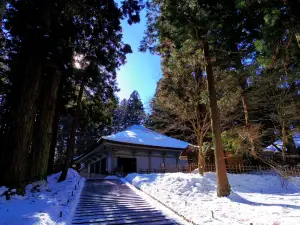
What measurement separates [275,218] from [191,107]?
886 cm

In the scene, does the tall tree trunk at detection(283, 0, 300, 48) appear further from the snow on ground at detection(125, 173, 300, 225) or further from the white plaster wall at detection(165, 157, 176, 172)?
the white plaster wall at detection(165, 157, 176, 172)

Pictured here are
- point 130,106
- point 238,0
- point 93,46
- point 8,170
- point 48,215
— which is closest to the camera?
point 238,0

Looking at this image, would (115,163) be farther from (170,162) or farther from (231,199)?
(231,199)

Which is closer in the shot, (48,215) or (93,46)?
(48,215)

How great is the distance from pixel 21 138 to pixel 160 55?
7749 millimetres

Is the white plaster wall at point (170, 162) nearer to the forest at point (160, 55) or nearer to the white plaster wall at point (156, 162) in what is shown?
the white plaster wall at point (156, 162)

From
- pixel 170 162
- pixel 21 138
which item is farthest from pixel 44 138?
pixel 170 162

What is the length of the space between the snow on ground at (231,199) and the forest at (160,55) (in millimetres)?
1117

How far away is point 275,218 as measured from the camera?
573 cm

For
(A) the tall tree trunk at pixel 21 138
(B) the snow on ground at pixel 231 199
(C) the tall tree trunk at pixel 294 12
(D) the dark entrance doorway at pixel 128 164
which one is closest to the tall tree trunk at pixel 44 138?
(A) the tall tree trunk at pixel 21 138

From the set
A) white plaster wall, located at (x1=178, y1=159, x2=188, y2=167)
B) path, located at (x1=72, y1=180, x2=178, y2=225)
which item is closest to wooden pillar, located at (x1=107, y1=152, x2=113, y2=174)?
white plaster wall, located at (x1=178, y1=159, x2=188, y2=167)

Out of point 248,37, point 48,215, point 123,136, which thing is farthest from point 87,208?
point 123,136

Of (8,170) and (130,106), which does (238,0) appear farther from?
(130,106)

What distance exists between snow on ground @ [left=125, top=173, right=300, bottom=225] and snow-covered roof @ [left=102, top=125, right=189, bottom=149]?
732cm
